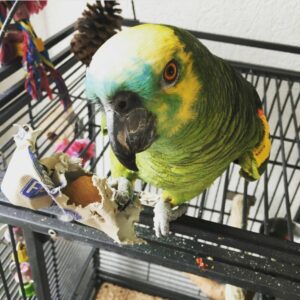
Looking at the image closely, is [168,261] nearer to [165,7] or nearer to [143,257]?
[143,257]

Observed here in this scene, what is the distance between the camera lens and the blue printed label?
1.09ft

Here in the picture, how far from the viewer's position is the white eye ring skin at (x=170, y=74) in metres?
0.33

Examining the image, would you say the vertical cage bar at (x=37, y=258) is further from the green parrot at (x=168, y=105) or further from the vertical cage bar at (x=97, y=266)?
the vertical cage bar at (x=97, y=266)

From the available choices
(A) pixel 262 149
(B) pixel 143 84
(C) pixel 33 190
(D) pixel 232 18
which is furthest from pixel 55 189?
(D) pixel 232 18

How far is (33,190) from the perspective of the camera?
0.34m

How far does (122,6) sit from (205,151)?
73cm

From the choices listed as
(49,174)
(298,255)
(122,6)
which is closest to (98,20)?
(122,6)

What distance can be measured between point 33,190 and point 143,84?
0.16 meters

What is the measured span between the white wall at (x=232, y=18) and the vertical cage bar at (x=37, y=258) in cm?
82

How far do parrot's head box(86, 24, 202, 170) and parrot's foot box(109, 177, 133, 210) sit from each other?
10 cm

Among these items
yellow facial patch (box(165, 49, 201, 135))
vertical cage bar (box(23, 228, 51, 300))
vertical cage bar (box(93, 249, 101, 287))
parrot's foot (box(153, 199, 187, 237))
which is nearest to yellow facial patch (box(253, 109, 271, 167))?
parrot's foot (box(153, 199, 187, 237))

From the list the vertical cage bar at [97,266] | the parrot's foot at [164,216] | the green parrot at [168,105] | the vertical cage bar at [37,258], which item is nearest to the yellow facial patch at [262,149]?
the green parrot at [168,105]

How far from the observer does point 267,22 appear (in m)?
0.97

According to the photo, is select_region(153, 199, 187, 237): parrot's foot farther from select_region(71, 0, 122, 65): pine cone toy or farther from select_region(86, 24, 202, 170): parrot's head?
select_region(71, 0, 122, 65): pine cone toy
